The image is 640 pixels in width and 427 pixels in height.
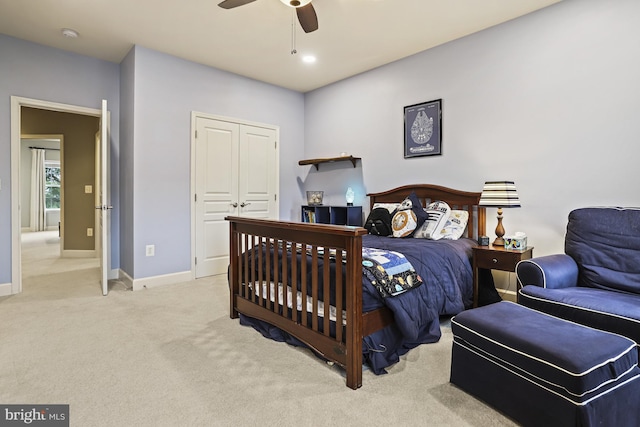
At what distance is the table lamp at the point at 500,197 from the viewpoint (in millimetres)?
2881

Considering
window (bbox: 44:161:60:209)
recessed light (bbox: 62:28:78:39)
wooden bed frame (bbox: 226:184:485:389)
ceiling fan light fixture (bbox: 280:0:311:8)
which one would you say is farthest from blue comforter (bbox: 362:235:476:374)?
window (bbox: 44:161:60:209)

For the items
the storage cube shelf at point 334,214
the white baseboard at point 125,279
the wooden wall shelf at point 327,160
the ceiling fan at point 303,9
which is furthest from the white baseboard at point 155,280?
the ceiling fan at point 303,9

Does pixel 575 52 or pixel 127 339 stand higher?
pixel 575 52

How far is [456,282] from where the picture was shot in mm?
2650

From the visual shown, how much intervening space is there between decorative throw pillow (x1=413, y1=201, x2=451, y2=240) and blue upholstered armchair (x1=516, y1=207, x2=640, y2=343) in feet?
3.10

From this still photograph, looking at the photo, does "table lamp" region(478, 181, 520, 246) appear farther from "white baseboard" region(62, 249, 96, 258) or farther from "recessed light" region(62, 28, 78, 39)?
"white baseboard" region(62, 249, 96, 258)

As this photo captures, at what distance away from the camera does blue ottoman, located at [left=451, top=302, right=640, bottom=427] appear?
1333 millimetres

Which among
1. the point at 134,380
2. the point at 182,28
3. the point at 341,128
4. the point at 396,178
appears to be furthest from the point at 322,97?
the point at 134,380

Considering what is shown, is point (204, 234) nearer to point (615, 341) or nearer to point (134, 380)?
point (134, 380)

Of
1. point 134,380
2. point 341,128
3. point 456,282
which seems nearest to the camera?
point 134,380

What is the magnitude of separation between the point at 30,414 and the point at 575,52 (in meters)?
4.26

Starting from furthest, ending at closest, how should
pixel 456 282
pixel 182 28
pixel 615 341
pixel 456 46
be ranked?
pixel 456 46
pixel 182 28
pixel 456 282
pixel 615 341

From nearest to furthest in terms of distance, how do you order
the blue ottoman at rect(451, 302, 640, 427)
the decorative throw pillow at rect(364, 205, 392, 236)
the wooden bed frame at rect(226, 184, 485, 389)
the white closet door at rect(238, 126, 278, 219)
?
the blue ottoman at rect(451, 302, 640, 427) → the wooden bed frame at rect(226, 184, 485, 389) → the decorative throw pillow at rect(364, 205, 392, 236) → the white closet door at rect(238, 126, 278, 219)

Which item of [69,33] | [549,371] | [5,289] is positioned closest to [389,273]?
[549,371]
